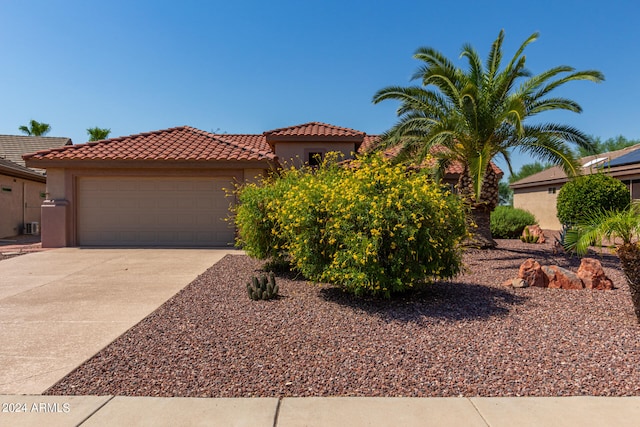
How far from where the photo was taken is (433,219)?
5828 millimetres

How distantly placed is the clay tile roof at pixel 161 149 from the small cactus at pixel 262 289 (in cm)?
758

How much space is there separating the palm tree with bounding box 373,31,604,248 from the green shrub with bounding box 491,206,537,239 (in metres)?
5.05

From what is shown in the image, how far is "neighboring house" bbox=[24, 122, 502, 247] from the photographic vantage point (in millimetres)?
13766

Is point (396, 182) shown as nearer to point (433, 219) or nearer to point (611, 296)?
point (433, 219)

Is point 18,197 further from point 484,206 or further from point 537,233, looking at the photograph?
point 537,233

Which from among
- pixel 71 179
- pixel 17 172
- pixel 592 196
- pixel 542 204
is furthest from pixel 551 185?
pixel 17 172

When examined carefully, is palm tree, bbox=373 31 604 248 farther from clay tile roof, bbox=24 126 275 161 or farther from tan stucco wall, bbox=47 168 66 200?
tan stucco wall, bbox=47 168 66 200

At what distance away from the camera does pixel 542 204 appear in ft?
79.9

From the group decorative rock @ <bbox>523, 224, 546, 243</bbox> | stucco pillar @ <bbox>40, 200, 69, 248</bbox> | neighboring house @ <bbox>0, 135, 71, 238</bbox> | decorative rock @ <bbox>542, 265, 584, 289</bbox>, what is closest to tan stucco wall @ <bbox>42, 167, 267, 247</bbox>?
stucco pillar @ <bbox>40, 200, 69, 248</bbox>

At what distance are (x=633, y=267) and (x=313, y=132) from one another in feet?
46.7

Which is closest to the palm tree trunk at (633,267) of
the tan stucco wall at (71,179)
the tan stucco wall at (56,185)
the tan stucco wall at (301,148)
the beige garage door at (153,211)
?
the tan stucco wall at (71,179)

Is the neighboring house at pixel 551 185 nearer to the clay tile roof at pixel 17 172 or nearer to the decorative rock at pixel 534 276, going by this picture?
the decorative rock at pixel 534 276

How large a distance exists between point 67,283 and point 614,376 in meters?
9.03

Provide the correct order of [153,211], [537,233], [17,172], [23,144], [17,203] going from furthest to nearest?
1. [23,144]
2. [17,203]
3. [17,172]
4. [537,233]
5. [153,211]
